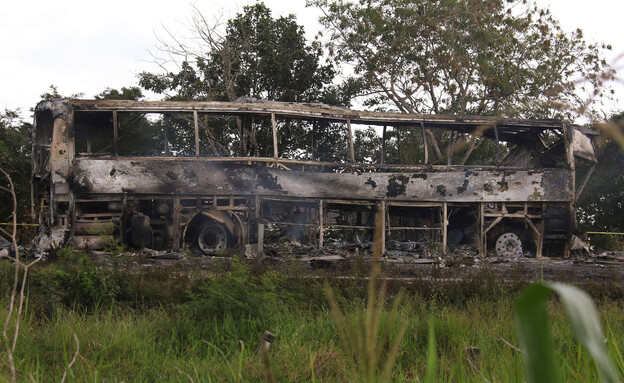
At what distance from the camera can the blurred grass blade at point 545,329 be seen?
1.16 feet

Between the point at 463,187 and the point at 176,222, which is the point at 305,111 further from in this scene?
the point at 463,187

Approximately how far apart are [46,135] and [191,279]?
7.99 m

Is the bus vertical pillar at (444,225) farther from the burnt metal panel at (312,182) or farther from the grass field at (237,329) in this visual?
the grass field at (237,329)

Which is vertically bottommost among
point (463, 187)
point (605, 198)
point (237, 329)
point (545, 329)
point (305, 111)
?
point (237, 329)

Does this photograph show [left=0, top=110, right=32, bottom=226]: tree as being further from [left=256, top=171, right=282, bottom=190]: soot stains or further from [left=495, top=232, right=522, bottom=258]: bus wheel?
[left=495, top=232, right=522, bottom=258]: bus wheel

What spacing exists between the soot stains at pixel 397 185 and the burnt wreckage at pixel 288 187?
0.09 feet

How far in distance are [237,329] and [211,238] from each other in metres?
8.49


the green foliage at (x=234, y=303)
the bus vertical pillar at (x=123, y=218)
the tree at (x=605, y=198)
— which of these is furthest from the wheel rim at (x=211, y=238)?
the tree at (x=605, y=198)

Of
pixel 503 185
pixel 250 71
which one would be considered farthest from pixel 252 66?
pixel 503 185

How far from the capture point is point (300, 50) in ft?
74.3

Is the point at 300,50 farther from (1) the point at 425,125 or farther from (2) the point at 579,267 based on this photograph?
(2) the point at 579,267

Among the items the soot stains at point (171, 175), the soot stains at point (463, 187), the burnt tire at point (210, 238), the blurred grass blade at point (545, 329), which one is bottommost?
the burnt tire at point (210, 238)

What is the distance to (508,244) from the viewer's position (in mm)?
15016

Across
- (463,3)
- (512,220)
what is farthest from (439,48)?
(512,220)
